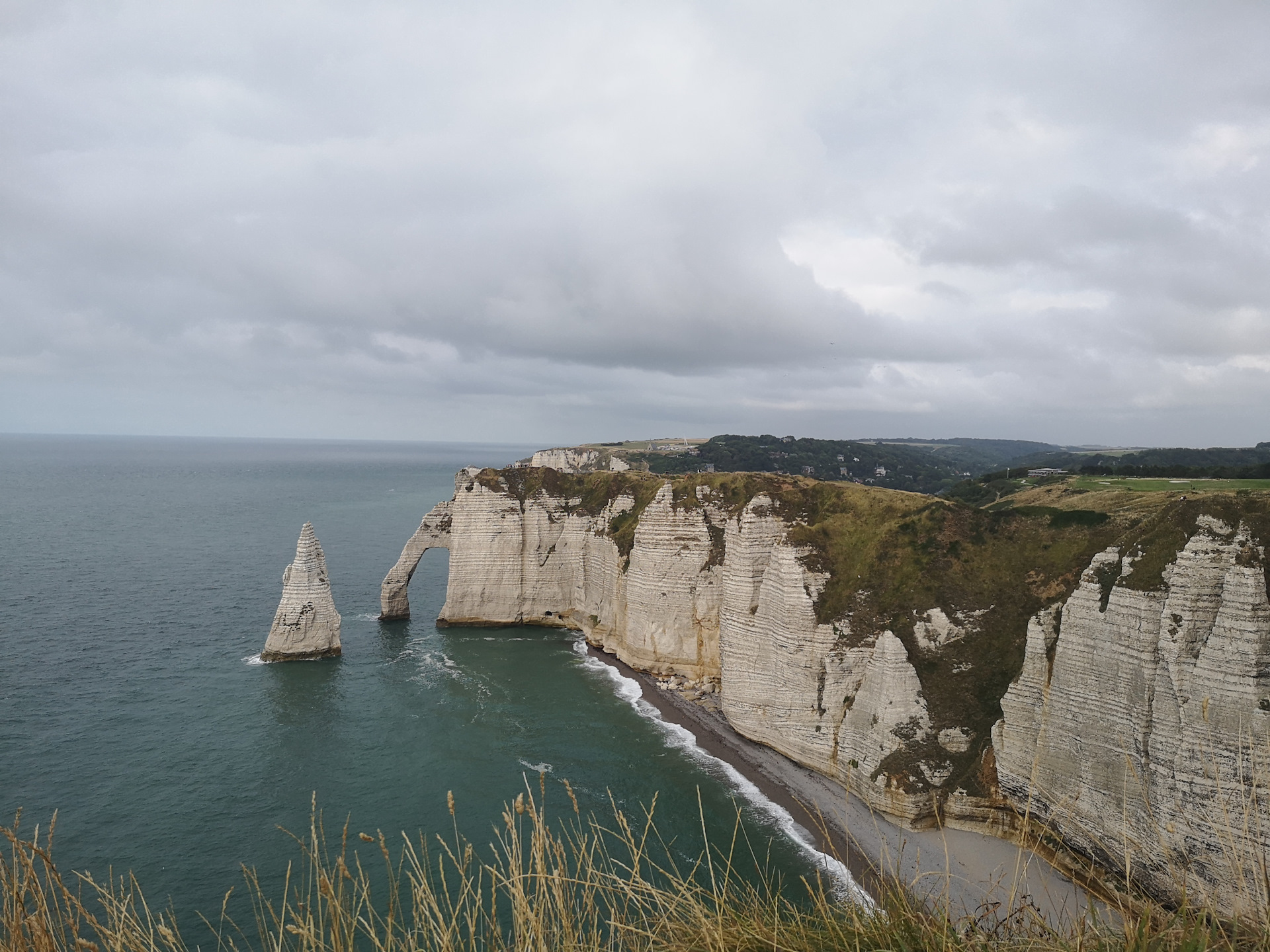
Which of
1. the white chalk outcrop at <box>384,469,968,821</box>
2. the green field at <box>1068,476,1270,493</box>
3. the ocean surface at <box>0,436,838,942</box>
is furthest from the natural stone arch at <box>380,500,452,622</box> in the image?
the green field at <box>1068,476,1270,493</box>

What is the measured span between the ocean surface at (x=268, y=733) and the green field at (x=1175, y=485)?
23.1m

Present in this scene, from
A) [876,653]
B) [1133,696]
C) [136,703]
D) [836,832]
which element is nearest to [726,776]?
[836,832]

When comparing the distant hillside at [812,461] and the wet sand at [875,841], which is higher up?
the distant hillside at [812,461]

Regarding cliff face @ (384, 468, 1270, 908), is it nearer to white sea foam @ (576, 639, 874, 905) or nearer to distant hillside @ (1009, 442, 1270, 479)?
white sea foam @ (576, 639, 874, 905)

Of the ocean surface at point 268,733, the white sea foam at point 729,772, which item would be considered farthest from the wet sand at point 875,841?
the ocean surface at point 268,733

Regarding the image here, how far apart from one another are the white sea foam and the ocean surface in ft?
0.46

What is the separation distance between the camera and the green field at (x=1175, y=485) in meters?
28.9

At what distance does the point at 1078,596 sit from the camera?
20453 millimetres

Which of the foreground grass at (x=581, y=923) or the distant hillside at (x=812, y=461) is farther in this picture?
the distant hillside at (x=812, y=461)

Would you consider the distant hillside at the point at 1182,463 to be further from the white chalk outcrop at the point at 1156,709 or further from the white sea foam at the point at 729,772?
the white sea foam at the point at 729,772

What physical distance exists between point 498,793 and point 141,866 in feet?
35.9

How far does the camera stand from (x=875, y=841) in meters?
22.3

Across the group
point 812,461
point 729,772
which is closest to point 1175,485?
point 729,772

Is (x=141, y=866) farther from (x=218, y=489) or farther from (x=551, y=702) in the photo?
(x=218, y=489)
